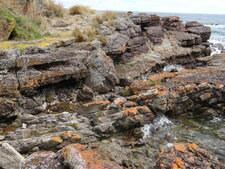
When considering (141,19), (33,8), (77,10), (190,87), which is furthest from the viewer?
(77,10)

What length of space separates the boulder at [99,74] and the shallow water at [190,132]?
3427 mm

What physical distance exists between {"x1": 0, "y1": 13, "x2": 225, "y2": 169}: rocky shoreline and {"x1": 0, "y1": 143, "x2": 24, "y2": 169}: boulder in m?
0.02

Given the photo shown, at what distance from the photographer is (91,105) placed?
8281mm

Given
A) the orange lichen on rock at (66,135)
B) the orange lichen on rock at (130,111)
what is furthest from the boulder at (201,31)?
the orange lichen on rock at (66,135)

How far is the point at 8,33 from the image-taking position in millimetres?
10547

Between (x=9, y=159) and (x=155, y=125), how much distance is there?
5.52 m

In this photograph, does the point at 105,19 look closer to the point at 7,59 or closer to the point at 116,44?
the point at 116,44

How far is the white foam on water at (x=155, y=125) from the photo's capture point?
772 cm

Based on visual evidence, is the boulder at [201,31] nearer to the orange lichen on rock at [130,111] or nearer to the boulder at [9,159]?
the orange lichen on rock at [130,111]

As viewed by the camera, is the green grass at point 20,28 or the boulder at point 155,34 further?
the boulder at point 155,34

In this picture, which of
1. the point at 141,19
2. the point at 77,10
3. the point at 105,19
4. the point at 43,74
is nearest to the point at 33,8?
the point at 77,10

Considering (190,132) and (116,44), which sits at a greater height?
(116,44)

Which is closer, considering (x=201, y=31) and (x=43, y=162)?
(x=43, y=162)

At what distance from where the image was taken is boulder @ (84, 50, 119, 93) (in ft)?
34.5
